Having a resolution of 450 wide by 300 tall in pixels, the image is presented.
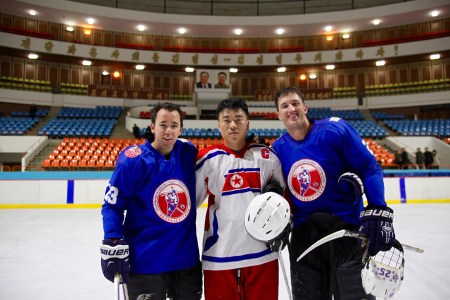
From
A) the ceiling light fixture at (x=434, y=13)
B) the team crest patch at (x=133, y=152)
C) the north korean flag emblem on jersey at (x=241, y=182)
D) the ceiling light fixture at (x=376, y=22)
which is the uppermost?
the ceiling light fixture at (x=434, y=13)

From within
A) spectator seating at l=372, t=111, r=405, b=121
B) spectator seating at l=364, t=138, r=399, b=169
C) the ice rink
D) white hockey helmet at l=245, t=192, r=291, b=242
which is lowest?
the ice rink

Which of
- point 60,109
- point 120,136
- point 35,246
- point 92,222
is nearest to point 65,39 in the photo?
point 60,109

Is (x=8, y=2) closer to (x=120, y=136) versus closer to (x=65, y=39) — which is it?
(x=65, y=39)

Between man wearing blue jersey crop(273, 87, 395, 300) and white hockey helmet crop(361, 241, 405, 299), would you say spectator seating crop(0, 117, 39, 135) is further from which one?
white hockey helmet crop(361, 241, 405, 299)

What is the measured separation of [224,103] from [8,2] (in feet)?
81.2

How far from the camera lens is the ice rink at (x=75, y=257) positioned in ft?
10.4

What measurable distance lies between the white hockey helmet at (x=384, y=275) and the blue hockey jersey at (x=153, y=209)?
3.31 ft

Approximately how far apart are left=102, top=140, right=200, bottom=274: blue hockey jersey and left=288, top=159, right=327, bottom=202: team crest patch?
0.68m

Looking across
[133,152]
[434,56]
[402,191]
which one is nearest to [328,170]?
[133,152]

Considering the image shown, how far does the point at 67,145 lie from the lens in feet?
49.1

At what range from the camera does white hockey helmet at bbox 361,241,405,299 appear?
5.72 feet

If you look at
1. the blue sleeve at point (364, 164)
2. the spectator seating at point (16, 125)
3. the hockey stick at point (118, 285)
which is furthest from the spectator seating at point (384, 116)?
the hockey stick at point (118, 285)

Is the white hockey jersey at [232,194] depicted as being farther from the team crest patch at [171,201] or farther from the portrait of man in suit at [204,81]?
the portrait of man in suit at [204,81]

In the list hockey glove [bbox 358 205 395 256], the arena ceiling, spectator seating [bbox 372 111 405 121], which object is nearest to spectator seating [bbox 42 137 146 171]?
the arena ceiling
